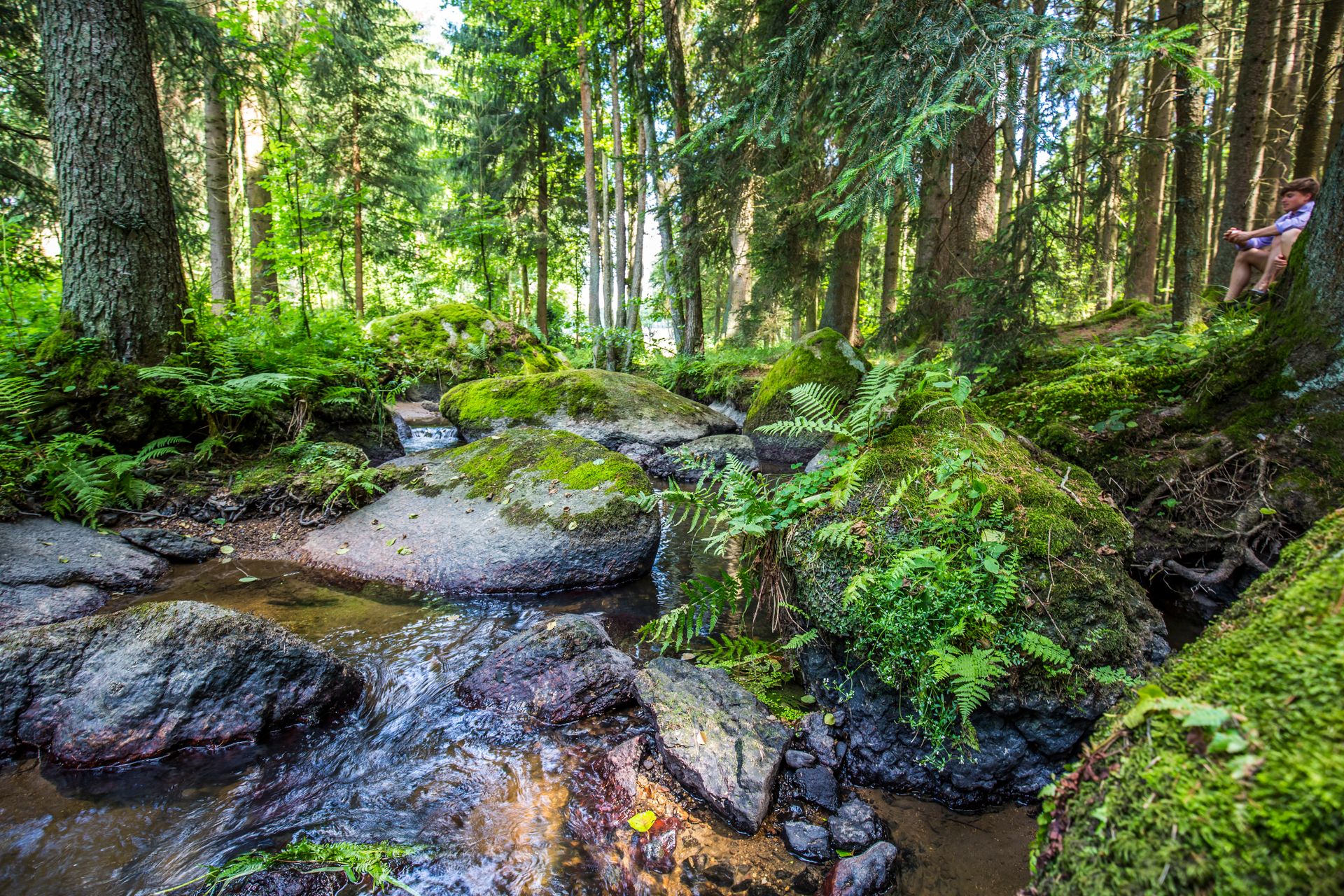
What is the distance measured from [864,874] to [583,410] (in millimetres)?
7392

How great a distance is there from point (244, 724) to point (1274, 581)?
4.48 m

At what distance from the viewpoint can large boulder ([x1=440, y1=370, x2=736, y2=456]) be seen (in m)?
8.65

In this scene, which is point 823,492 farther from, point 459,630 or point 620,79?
point 620,79

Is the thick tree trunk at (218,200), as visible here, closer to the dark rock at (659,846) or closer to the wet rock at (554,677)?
the wet rock at (554,677)

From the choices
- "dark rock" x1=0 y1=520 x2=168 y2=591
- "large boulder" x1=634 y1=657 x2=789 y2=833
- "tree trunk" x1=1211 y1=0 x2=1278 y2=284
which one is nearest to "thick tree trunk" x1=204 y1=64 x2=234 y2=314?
"dark rock" x1=0 y1=520 x2=168 y2=591

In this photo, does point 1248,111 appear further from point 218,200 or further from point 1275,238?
point 218,200

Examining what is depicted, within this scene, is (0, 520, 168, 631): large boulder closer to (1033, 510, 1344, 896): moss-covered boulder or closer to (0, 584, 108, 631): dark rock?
(0, 584, 108, 631): dark rock

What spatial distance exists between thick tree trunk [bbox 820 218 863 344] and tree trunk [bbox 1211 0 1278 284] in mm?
5156

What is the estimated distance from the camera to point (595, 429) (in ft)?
28.3

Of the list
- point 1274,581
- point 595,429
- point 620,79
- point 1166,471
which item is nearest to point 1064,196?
point 1166,471

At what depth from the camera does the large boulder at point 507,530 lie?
Answer: 4750 mm

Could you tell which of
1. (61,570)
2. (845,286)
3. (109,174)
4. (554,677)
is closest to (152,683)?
(554,677)

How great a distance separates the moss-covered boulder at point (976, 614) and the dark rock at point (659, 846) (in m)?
0.95

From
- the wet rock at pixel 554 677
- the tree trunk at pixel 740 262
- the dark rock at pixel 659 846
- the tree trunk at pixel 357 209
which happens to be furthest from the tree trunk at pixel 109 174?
the tree trunk at pixel 357 209
